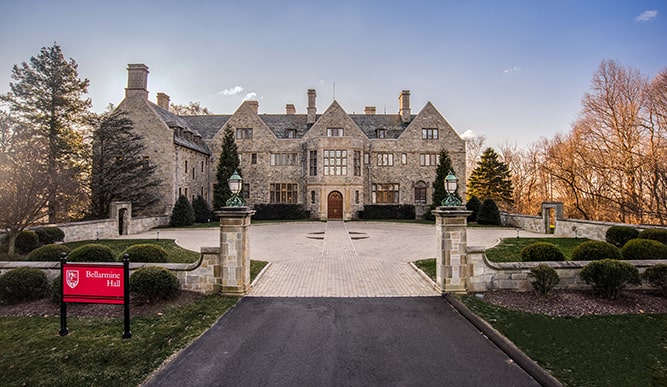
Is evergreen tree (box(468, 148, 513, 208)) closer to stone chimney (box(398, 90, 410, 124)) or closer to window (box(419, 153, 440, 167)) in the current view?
window (box(419, 153, 440, 167))

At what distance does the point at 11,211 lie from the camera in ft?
38.4

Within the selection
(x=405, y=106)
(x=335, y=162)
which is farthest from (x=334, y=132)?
(x=405, y=106)

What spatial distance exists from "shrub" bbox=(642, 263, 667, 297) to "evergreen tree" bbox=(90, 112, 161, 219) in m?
28.1

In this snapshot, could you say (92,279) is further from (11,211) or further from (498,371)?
(11,211)

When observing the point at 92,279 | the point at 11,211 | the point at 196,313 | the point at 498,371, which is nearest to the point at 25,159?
the point at 11,211

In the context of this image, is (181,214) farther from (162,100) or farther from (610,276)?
(610,276)

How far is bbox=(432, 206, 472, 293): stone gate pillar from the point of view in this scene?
791 centimetres

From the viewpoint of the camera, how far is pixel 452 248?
796 cm

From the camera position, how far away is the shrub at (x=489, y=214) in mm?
25219

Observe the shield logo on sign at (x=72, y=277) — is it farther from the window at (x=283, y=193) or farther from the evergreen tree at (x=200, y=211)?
the window at (x=283, y=193)

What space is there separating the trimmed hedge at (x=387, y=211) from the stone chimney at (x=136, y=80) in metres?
22.3

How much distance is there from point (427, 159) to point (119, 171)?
2798 cm

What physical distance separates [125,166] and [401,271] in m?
22.9

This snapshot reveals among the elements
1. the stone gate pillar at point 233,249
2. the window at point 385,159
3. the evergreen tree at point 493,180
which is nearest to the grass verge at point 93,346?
the stone gate pillar at point 233,249
